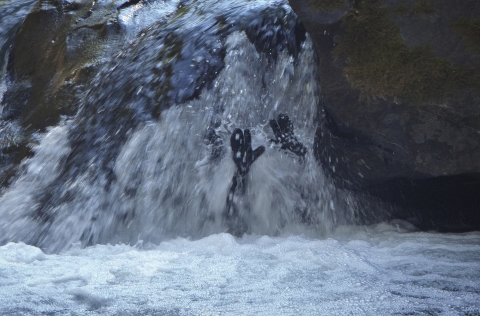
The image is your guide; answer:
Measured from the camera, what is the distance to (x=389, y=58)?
11.8 ft

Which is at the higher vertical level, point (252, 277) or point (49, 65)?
point (49, 65)

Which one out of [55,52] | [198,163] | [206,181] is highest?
[55,52]

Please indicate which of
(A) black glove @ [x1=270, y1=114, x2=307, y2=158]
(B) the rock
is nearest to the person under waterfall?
(A) black glove @ [x1=270, y1=114, x2=307, y2=158]

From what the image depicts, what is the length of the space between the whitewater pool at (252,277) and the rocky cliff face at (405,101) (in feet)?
1.30

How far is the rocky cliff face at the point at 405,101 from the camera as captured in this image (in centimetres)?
340

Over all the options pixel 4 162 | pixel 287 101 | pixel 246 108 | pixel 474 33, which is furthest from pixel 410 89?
pixel 4 162

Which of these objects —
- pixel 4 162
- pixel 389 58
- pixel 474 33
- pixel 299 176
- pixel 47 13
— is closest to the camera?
pixel 474 33

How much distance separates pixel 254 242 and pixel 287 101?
4.09 feet

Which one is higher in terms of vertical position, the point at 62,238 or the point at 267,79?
the point at 267,79

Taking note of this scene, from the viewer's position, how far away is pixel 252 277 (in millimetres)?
2678

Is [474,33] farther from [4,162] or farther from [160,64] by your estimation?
[4,162]

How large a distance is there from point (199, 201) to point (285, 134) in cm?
90

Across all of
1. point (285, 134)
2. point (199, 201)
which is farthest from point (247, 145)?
point (199, 201)

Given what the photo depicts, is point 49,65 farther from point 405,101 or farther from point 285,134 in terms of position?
point 405,101
